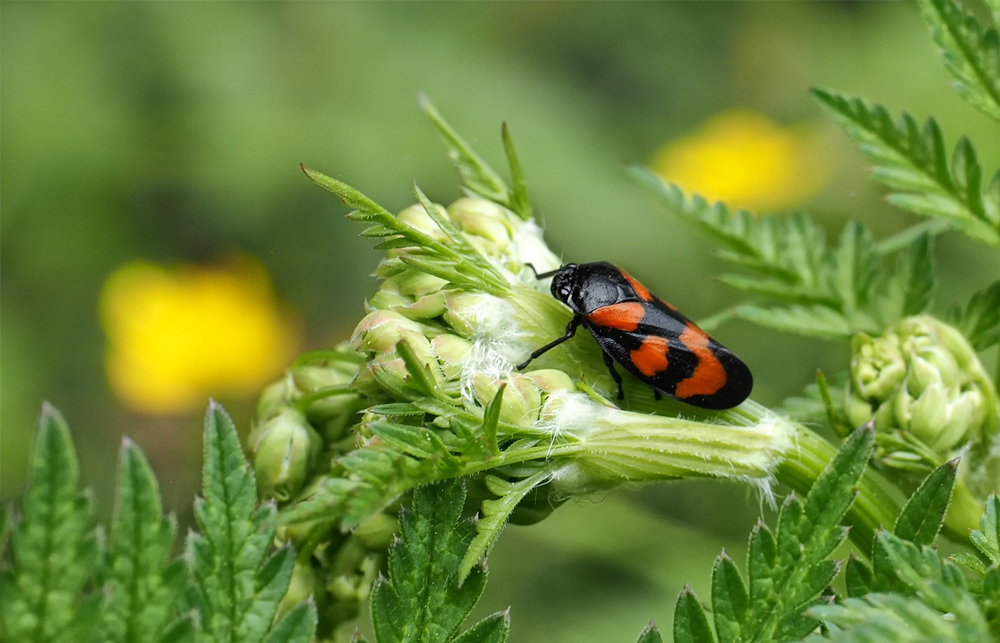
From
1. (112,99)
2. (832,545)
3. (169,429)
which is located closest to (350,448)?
(832,545)

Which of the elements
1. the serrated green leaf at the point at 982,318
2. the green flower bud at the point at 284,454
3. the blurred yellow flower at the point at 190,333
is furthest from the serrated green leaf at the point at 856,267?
the blurred yellow flower at the point at 190,333

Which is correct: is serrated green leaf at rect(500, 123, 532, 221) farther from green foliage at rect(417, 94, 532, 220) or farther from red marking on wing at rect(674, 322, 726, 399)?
red marking on wing at rect(674, 322, 726, 399)

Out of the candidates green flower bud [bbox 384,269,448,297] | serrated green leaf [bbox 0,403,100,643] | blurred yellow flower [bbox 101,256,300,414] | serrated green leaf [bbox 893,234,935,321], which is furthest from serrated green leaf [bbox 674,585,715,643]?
blurred yellow flower [bbox 101,256,300,414]

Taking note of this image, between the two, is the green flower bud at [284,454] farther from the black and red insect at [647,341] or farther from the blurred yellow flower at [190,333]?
the blurred yellow flower at [190,333]

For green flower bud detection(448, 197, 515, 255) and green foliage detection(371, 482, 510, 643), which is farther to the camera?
green flower bud detection(448, 197, 515, 255)

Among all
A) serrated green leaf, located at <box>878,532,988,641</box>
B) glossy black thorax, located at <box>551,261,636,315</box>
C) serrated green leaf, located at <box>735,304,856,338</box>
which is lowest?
serrated green leaf, located at <box>878,532,988,641</box>

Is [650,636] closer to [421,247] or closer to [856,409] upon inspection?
[421,247]
